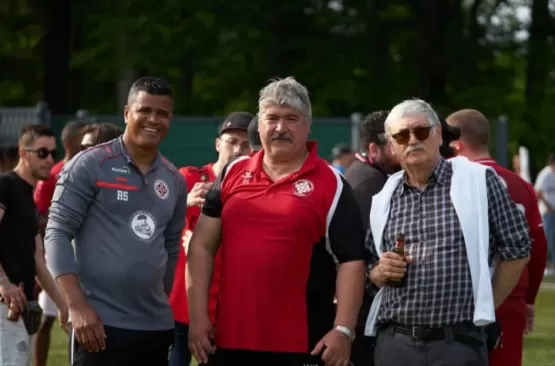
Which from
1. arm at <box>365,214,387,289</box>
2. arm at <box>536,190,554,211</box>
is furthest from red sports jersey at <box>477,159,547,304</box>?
arm at <box>536,190,554,211</box>

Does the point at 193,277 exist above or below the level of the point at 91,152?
below

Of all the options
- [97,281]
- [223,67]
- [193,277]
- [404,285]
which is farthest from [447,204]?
[223,67]

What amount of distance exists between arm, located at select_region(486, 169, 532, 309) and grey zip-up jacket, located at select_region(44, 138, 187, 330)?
158 cm

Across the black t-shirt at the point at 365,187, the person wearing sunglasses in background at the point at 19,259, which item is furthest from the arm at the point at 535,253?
the person wearing sunglasses in background at the point at 19,259

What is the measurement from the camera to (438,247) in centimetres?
665

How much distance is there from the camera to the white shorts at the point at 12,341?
30.1ft

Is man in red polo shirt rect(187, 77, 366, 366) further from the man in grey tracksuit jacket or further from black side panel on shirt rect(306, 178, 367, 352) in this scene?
the man in grey tracksuit jacket

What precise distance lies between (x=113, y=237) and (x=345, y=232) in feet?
3.57

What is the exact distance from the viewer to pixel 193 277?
6.89 metres

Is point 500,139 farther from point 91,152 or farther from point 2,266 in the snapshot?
point 91,152

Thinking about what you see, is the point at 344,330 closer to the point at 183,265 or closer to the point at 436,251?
the point at 436,251

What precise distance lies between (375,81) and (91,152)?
2631 cm

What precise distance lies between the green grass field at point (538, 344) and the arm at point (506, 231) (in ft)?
21.0

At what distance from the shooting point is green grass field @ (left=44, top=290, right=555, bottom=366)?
1309 centimetres
